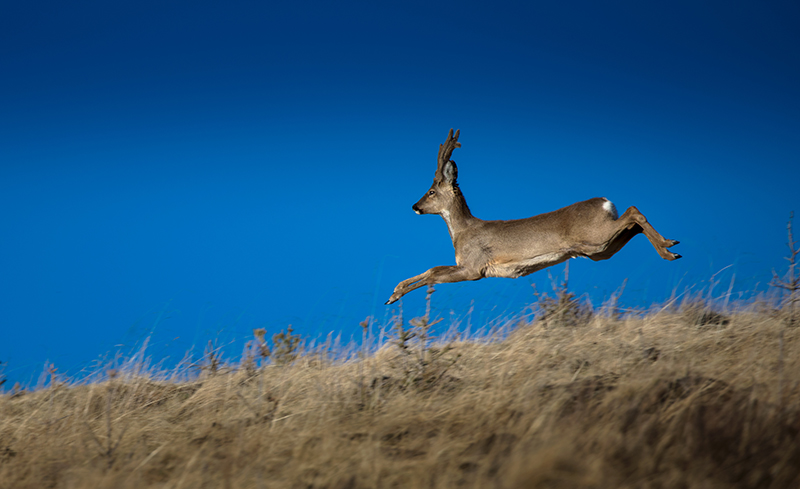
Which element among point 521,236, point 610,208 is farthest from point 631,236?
point 521,236

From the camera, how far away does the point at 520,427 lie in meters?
3.07

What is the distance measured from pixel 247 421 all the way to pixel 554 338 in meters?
3.31

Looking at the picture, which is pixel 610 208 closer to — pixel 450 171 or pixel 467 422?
pixel 450 171

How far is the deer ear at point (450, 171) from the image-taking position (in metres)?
9.50

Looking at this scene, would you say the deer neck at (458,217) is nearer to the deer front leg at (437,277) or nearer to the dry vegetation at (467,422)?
the deer front leg at (437,277)

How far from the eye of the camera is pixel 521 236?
8.34 m

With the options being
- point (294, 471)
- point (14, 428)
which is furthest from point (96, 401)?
point (294, 471)

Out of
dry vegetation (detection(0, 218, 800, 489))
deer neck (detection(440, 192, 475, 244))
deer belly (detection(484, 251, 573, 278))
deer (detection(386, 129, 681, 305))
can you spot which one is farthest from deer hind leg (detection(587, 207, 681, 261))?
deer neck (detection(440, 192, 475, 244))

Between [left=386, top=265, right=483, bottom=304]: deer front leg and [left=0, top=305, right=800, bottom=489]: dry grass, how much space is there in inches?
114

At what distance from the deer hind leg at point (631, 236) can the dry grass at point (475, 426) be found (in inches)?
59.3

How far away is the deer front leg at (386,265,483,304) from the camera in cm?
838

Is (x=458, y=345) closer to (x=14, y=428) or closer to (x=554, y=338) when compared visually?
(x=554, y=338)

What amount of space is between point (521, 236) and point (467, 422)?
17.5 ft

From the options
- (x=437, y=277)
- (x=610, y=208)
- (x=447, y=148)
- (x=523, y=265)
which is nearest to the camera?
(x=610, y=208)
